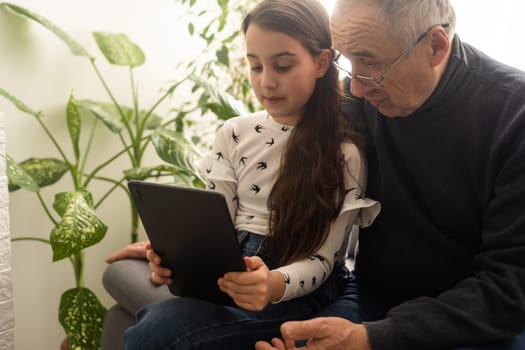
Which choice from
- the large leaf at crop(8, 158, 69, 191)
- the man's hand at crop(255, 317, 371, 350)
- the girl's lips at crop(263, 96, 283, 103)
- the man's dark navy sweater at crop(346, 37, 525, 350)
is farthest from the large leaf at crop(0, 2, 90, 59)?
the man's hand at crop(255, 317, 371, 350)

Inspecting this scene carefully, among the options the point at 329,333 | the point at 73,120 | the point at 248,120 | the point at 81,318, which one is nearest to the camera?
the point at 329,333

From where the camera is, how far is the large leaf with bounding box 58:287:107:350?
1.55m

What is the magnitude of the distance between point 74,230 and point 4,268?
217mm

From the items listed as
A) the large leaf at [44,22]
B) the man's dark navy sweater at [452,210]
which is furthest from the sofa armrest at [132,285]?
the large leaf at [44,22]

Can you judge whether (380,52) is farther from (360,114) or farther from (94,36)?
(94,36)

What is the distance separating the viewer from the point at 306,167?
43.1 inches

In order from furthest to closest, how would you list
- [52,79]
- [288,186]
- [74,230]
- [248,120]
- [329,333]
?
1. [52,79]
2. [74,230]
3. [248,120]
4. [288,186]
5. [329,333]

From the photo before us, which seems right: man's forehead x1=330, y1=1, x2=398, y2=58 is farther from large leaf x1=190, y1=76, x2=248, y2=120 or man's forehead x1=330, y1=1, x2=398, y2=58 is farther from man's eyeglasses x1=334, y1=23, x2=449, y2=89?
large leaf x1=190, y1=76, x2=248, y2=120

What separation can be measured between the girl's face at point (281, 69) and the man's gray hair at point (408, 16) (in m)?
0.20

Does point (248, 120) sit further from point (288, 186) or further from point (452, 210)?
point (452, 210)

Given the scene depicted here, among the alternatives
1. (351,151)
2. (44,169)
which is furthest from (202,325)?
(44,169)

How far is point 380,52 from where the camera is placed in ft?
3.12

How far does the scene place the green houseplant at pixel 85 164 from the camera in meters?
1.41

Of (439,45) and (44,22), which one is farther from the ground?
(44,22)
